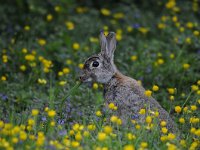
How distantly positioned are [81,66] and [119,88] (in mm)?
1536

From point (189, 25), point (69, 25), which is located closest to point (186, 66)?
point (189, 25)

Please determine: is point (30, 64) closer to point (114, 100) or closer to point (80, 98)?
point (80, 98)

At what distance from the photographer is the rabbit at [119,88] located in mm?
6281

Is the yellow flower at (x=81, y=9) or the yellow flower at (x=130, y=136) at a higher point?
the yellow flower at (x=81, y=9)

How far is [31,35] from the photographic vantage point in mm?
9359

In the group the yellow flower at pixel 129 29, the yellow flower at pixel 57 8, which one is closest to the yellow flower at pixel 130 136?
the yellow flower at pixel 129 29

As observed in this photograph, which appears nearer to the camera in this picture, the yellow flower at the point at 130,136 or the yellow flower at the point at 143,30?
the yellow flower at the point at 130,136

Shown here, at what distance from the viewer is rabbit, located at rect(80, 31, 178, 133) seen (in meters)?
6.28

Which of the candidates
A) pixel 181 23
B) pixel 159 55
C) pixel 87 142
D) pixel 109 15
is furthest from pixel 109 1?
pixel 87 142

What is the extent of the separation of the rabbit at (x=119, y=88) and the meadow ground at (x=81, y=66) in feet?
0.64

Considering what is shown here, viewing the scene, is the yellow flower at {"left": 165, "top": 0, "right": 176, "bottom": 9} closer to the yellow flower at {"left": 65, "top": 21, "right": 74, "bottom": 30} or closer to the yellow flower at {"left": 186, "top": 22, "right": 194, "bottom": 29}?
the yellow flower at {"left": 186, "top": 22, "right": 194, "bottom": 29}

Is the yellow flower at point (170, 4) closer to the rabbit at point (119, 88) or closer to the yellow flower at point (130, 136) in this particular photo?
the rabbit at point (119, 88)

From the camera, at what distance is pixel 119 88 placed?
677 cm

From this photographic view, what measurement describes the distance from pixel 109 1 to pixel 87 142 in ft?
20.2
